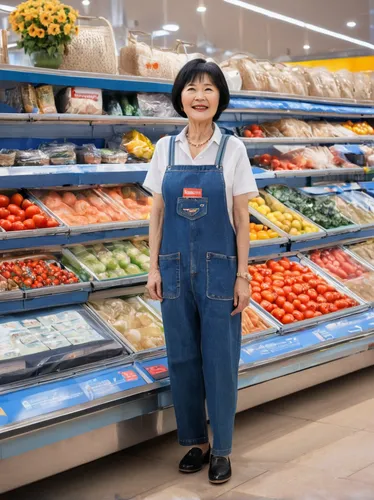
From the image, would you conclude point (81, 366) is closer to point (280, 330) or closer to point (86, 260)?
point (86, 260)

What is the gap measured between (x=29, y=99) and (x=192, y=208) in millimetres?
A: 1488

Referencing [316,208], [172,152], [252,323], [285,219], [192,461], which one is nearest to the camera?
[172,152]

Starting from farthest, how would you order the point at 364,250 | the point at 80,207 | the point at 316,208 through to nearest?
the point at 364,250, the point at 316,208, the point at 80,207

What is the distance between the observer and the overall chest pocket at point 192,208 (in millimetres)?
3539

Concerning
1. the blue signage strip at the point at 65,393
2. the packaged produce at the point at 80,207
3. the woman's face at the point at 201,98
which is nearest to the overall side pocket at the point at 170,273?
the blue signage strip at the point at 65,393

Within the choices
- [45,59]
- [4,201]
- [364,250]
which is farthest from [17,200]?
[364,250]

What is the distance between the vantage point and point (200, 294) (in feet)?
11.9

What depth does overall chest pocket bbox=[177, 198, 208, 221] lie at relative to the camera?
139 inches

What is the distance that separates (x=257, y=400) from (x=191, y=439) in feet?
2.74

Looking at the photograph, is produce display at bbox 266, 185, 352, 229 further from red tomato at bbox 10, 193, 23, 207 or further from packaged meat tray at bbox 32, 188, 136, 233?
red tomato at bbox 10, 193, 23, 207

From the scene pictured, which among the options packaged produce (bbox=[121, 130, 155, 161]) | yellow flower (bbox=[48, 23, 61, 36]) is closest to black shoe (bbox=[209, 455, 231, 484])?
packaged produce (bbox=[121, 130, 155, 161])

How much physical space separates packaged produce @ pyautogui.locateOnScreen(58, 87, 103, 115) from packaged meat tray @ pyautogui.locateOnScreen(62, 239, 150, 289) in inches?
33.8

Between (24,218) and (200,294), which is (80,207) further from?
(200,294)

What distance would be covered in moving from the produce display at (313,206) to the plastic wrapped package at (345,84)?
1265 mm
